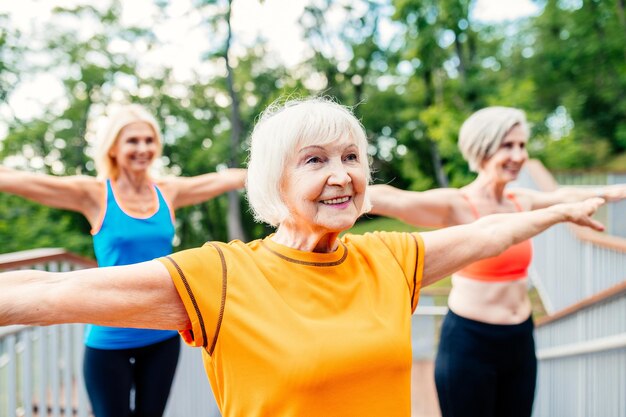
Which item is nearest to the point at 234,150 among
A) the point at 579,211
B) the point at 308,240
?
the point at 579,211

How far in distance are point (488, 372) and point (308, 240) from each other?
→ 1224mm

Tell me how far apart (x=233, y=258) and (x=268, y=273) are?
9cm

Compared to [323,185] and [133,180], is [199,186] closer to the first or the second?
[133,180]

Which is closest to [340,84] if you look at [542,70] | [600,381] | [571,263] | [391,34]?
[391,34]

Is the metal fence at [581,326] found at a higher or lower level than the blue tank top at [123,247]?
lower

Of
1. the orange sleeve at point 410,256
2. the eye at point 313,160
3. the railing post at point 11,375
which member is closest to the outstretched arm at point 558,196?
the orange sleeve at point 410,256

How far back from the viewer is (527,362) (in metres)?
2.03

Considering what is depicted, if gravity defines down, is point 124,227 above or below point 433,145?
below

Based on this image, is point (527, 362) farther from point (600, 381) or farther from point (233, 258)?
point (233, 258)

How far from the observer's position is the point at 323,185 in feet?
3.79

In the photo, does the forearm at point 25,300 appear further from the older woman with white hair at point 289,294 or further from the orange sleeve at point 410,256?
the orange sleeve at point 410,256

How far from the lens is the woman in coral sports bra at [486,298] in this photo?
1980 millimetres

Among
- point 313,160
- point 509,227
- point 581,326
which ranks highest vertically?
point 313,160

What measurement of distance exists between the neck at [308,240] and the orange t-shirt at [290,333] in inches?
1.3
